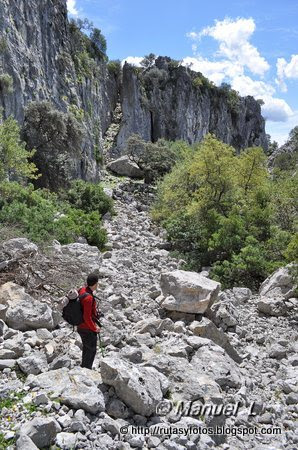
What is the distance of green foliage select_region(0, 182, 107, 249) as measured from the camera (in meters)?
13.8

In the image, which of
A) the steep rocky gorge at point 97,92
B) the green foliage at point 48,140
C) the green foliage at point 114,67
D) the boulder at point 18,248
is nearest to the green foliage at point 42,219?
the boulder at point 18,248

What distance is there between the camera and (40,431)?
4156 millimetres

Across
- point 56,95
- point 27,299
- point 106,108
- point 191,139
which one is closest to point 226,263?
point 27,299

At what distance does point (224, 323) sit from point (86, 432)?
230 inches

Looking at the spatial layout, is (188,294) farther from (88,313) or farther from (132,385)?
(132,385)

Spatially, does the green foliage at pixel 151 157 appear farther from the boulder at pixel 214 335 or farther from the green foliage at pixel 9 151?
the boulder at pixel 214 335

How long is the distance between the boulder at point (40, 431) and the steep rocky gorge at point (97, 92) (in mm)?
22490

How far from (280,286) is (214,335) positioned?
18.2 feet

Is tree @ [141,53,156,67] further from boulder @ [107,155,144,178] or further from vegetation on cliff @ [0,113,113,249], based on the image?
vegetation on cliff @ [0,113,113,249]

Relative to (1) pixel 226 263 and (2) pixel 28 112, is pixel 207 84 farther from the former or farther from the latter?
(1) pixel 226 263

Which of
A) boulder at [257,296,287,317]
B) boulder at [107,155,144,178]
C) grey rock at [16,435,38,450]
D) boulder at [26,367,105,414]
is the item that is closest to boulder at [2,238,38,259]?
boulder at [26,367,105,414]

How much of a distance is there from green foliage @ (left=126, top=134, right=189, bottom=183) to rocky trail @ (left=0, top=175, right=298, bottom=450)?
29.3 meters

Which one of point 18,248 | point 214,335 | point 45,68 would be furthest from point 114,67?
point 214,335

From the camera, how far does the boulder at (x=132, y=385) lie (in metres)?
5.05
